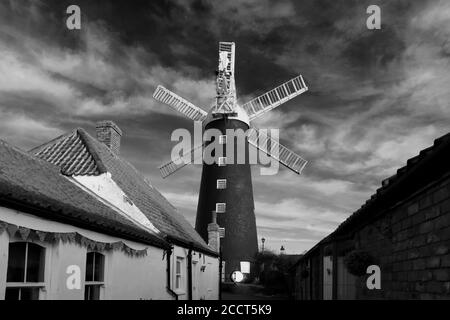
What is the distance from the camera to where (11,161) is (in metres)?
9.32

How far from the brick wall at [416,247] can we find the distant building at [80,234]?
5173 millimetres

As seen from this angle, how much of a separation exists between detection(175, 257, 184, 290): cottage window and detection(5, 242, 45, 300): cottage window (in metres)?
7.77

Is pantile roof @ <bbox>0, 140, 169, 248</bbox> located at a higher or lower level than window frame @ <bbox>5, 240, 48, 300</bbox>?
higher

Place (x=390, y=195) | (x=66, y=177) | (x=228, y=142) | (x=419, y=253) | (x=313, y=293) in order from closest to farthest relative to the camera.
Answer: (x=419, y=253) → (x=390, y=195) → (x=66, y=177) → (x=313, y=293) → (x=228, y=142)

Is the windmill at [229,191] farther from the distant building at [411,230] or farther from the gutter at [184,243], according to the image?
the distant building at [411,230]

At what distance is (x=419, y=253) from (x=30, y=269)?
569 centimetres

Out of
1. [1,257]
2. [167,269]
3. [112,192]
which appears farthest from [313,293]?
[1,257]

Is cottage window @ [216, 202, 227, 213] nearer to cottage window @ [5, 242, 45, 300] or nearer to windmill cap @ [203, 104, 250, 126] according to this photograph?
windmill cap @ [203, 104, 250, 126]

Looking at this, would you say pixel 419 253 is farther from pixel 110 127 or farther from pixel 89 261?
pixel 110 127

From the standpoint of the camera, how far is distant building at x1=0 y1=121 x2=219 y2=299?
676 cm

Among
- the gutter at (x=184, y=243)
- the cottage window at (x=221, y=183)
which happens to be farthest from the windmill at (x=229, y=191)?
the gutter at (x=184, y=243)

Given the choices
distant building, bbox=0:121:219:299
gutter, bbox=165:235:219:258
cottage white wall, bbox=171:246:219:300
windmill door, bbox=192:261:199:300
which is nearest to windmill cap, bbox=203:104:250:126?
cottage white wall, bbox=171:246:219:300

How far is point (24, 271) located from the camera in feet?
22.7

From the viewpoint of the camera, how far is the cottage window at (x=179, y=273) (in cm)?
1499
